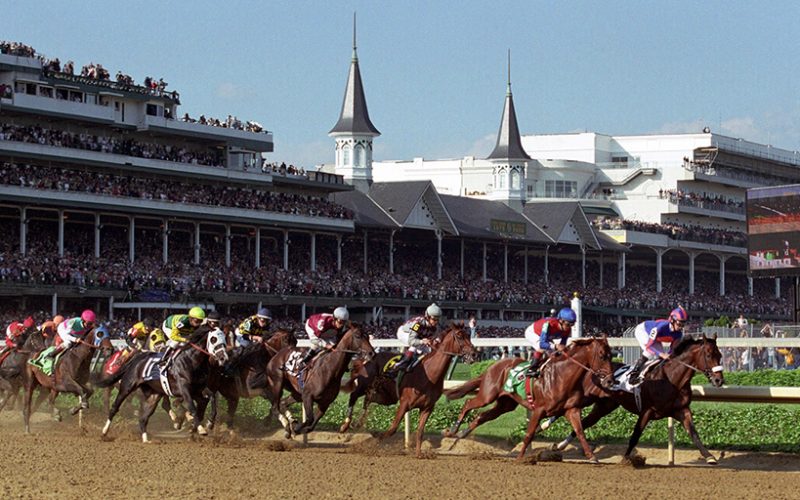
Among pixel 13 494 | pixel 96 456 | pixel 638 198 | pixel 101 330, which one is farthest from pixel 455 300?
pixel 13 494

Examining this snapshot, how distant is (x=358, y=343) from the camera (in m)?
18.9

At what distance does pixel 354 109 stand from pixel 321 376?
4861 cm

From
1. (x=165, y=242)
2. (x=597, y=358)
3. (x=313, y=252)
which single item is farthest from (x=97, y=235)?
(x=597, y=358)

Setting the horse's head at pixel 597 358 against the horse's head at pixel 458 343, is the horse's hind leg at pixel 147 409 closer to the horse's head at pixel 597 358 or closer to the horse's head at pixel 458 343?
the horse's head at pixel 458 343

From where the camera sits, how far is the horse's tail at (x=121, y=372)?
20.7m

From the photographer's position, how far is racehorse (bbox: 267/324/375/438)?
62.3 feet

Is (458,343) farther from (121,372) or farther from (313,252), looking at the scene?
(313,252)

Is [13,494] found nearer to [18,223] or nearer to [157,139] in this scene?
[18,223]

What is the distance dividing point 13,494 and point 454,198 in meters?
50.7

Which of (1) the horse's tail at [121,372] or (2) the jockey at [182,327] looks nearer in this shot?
(2) the jockey at [182,327]

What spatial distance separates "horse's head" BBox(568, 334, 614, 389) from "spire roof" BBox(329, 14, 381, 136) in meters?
49.5

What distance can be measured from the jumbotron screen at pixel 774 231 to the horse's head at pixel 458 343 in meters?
20.8

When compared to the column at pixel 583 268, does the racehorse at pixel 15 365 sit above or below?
below

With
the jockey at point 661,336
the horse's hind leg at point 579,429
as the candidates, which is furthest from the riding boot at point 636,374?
the horse's hind leg at point 579,429
